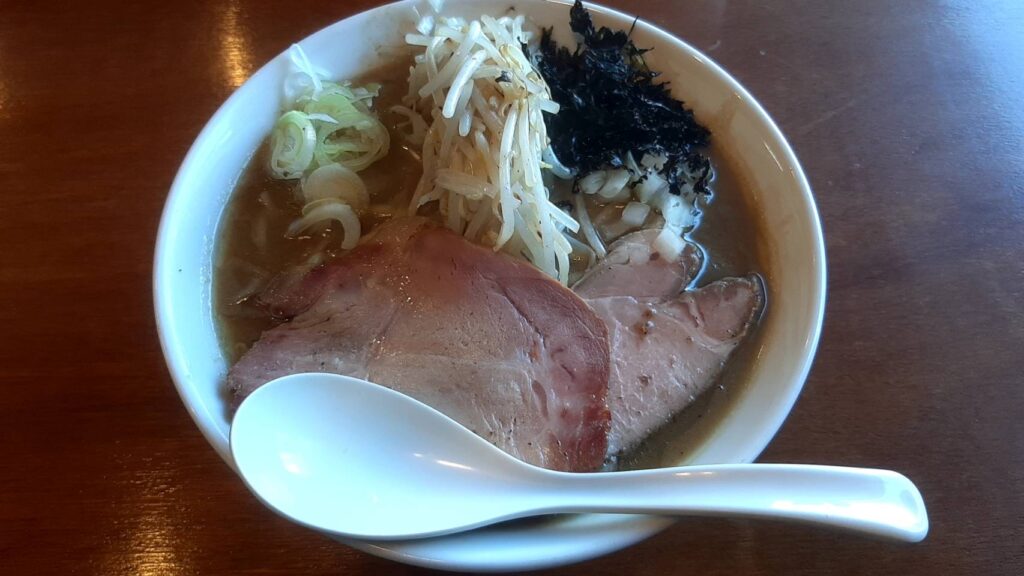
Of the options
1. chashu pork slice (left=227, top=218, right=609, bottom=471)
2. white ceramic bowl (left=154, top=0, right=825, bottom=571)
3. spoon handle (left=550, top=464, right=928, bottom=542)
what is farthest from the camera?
chashu pork slice (left=227, top=218, right=609, bottom=471)

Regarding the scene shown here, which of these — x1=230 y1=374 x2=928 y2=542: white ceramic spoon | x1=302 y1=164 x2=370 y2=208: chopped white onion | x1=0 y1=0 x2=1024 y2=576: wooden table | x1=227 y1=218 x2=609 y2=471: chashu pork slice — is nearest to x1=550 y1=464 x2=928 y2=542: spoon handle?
x1=230 y1=374 x2=928 y2=542: white ceramic spoon

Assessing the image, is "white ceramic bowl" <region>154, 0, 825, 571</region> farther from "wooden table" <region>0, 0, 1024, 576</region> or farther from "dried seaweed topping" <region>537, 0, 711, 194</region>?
"wooden table" <region>0, 0, 1024, 576</region>

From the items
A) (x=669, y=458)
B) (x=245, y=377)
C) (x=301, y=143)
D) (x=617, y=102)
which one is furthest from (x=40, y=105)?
(x=669, y=458)

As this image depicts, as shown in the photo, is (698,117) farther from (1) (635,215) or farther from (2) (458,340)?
(2) (458,340)

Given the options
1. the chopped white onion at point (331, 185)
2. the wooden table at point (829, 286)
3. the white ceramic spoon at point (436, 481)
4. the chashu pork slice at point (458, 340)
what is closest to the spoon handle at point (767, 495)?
the white ceramic spoon at point (436, 481)

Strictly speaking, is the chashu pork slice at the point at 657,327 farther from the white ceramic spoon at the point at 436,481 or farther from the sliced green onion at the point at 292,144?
the sliced green onion at the point at 292,144

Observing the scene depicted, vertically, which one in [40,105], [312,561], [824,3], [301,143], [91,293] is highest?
[824,3]

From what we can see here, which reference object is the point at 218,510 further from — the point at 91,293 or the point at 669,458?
the point at 669,458
